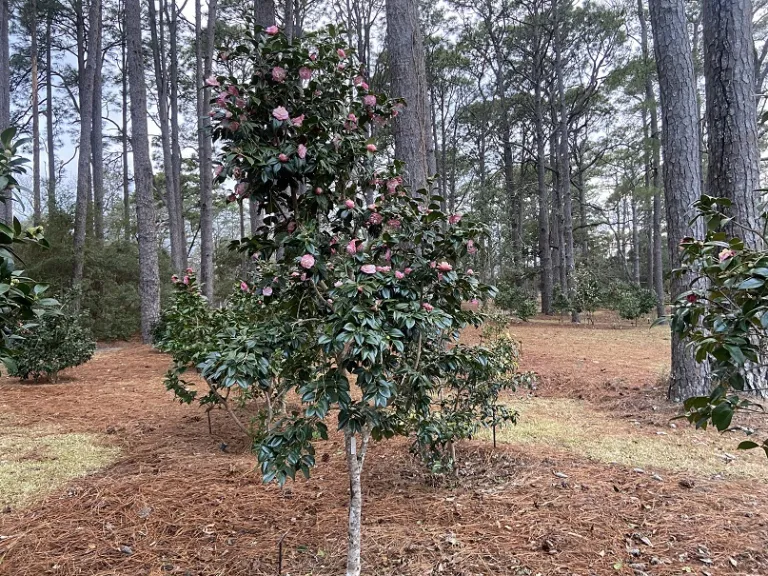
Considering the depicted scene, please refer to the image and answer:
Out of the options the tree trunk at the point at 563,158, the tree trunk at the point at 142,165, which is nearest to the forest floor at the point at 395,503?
the tree trunk at the point at 142,165

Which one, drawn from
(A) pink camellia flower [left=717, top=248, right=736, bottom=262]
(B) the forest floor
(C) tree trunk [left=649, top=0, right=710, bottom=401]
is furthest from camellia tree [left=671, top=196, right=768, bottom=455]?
(C) tree trunk [left=649, top=0, right=710, bottom=401]

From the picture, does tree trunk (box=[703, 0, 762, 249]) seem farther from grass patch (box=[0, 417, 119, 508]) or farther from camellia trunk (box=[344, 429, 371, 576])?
grass patch (box=[0, 417, 119, 508])

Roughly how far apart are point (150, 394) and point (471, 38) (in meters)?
13.3

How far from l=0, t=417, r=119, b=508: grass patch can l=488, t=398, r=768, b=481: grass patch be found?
290 centimetres

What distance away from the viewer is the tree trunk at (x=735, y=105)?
3.56 m

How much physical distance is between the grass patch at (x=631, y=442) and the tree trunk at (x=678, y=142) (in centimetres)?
53

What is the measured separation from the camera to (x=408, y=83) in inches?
144

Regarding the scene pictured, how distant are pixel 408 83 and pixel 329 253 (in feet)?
8.06

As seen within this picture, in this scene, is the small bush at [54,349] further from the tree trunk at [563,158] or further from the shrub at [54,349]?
the tree trunk at [563,158]

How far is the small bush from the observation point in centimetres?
505

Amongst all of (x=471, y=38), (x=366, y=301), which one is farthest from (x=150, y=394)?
(x=471, y=38)

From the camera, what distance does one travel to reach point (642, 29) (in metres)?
12.2

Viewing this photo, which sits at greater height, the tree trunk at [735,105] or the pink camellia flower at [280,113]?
the tree trunk at [735,105]

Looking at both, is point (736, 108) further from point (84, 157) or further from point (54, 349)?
point (84, 157)
